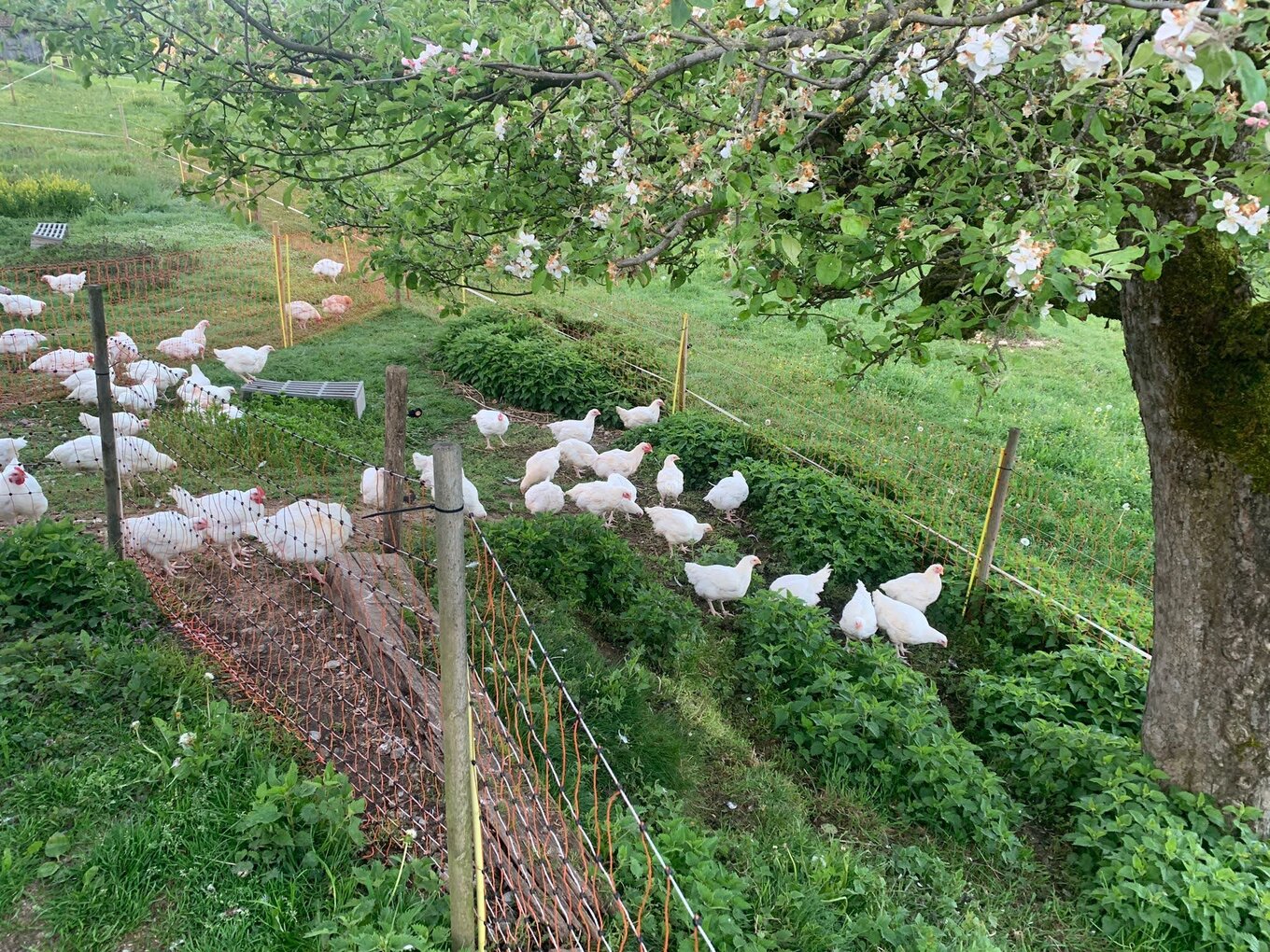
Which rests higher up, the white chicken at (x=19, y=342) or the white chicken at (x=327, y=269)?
the white chicken at (x=327, y=269)

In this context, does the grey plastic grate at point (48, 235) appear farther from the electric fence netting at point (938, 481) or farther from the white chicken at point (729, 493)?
the white chicken at point (729, 493)

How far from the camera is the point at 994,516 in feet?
22.9

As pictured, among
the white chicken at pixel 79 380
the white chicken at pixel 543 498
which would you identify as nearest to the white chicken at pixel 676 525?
the white chicken at pixel 543 498

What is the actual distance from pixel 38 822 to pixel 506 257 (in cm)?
299

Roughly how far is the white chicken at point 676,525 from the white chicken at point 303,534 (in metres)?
2.78

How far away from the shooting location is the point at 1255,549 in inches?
179

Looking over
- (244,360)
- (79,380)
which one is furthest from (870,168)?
(244,360)

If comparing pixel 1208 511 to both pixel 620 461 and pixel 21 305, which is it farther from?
pixel 21 305

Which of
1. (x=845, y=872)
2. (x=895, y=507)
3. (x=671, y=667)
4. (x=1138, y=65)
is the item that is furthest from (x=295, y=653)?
(x=895, y=507)

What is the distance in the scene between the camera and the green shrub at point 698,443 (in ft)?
30.8

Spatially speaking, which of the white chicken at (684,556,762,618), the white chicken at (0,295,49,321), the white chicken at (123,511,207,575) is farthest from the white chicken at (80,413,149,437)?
the white chicken at (684,556,762,618)

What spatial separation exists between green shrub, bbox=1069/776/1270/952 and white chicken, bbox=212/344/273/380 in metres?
9.70

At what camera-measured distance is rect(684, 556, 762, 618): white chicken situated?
6773 mm

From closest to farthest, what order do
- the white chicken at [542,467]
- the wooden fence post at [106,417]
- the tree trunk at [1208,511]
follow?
1. the tree trunk at [1208,511]
2. the wooden fence post at [106,417]
3. the white chicken at [542,467]
